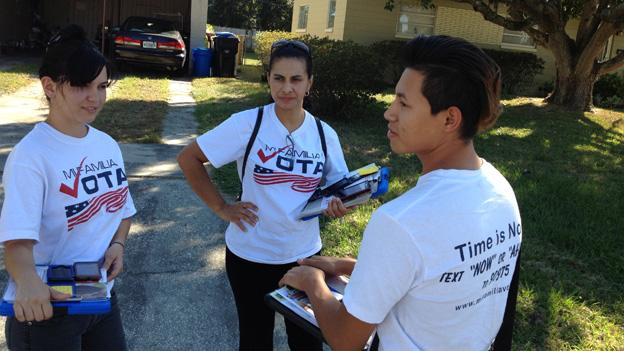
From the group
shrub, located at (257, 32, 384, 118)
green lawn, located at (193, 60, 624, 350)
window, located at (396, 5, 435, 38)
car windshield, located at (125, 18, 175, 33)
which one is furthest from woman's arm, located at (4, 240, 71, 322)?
window, located at (396, 5, 435, 38)

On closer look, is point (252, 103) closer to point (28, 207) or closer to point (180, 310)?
point (180, 310)

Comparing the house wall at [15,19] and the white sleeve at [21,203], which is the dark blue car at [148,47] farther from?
the white sleeve at [21,203]

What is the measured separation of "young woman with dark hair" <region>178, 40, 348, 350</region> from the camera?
2424 mm

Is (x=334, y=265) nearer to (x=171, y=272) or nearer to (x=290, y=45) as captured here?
(x=290, y=45)

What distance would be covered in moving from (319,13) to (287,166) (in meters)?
19.7

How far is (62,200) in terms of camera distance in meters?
1.85

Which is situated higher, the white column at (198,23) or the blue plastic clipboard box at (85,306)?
the white column at (198,23)

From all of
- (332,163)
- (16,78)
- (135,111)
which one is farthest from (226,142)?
(16,78)

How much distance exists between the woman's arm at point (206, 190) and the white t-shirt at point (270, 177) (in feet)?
0.14

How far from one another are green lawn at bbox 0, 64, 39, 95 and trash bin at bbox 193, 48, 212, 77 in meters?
4.60

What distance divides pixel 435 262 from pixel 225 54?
52.8 feet

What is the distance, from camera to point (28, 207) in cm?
172

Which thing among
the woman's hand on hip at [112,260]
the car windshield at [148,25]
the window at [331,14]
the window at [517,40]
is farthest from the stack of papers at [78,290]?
the window at [517,40]

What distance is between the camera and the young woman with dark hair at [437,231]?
125 centimetres
